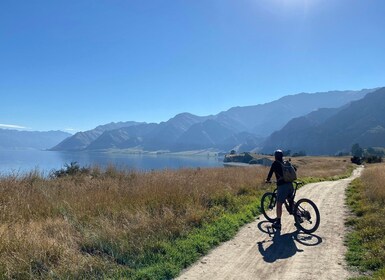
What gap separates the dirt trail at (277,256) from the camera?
252 inches

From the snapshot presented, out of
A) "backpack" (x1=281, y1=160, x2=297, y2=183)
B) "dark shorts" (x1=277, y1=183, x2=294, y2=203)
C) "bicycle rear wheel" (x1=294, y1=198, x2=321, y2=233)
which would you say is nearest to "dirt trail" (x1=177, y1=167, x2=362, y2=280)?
"bicycle rear wheel" (x1=294, y1=198, x2=321, y2=233)

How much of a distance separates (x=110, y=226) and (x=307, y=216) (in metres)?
5.88

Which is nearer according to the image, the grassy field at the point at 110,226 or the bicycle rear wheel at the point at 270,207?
the grassy field at the point at 110,226

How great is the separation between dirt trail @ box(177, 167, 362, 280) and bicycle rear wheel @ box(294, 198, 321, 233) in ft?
0.78

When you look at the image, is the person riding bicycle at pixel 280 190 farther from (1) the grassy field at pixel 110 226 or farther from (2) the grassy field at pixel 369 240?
(2) the grassy field at pixel 369 240

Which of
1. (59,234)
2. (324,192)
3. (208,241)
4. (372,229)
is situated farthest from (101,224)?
(324,192)

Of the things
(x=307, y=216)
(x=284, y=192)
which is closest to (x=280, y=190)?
(x=284, y=192)

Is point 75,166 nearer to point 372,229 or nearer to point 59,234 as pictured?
→ point 59,234

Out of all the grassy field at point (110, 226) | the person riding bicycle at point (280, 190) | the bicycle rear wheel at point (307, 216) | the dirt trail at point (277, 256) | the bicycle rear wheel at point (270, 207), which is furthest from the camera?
the bicycle rear wheel at point (270, 207)

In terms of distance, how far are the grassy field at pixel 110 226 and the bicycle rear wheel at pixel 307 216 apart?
1.87 meters

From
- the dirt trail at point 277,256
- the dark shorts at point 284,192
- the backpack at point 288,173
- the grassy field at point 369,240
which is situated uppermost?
the backpack at point 288,173

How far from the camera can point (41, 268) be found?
5.96m

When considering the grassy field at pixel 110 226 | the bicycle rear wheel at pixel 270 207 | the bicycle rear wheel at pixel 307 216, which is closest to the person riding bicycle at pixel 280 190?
the bicycle rear wheel at pixel 307 216

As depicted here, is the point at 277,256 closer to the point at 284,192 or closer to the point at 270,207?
the point at 284,192
